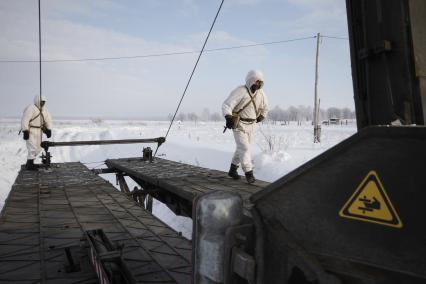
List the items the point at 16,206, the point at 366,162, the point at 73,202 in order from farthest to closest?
the point at 73,202 → the point at 16,206 → the point at 366,162

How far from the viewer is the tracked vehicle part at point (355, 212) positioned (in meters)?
0.86

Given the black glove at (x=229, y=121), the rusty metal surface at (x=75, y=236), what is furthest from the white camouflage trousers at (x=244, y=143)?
the rusty metal surface at (x=75, y=236)

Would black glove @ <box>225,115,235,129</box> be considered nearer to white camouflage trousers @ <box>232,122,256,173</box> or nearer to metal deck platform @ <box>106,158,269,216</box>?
white camouflage trousers @ <box>232,122,256,173</box>

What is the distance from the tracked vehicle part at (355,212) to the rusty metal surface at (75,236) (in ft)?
6.06

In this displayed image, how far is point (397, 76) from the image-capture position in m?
2.24

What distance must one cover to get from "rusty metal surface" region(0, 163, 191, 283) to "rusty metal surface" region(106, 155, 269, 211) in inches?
36.4

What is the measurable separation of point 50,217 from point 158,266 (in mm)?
2163

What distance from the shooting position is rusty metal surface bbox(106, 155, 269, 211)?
5.59 metres

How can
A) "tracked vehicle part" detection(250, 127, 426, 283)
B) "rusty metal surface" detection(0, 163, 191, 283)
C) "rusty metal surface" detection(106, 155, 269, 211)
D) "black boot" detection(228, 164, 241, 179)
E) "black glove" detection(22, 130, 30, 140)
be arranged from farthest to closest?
"black glove" detection(22, 130, 30, 140) → "black boot" detection(228, 164, 241, 179) → "rusty metal surface" detection(106, 155, 269, 211) → "rusty metal surface" detection(0, 163, 191, 283) → "tracked vehicle part" detection(250, 127, 426, 283)

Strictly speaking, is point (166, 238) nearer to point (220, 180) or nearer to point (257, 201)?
point (257, 201)

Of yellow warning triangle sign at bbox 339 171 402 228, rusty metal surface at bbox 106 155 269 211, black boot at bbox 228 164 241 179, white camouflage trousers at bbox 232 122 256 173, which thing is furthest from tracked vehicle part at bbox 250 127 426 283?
black boot at bbox 228 164 241 179

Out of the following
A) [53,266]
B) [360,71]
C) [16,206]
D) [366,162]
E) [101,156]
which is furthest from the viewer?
[101,156]

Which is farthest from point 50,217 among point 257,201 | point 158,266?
point 257,201

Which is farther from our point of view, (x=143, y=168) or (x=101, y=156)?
(x=101, y=156)
